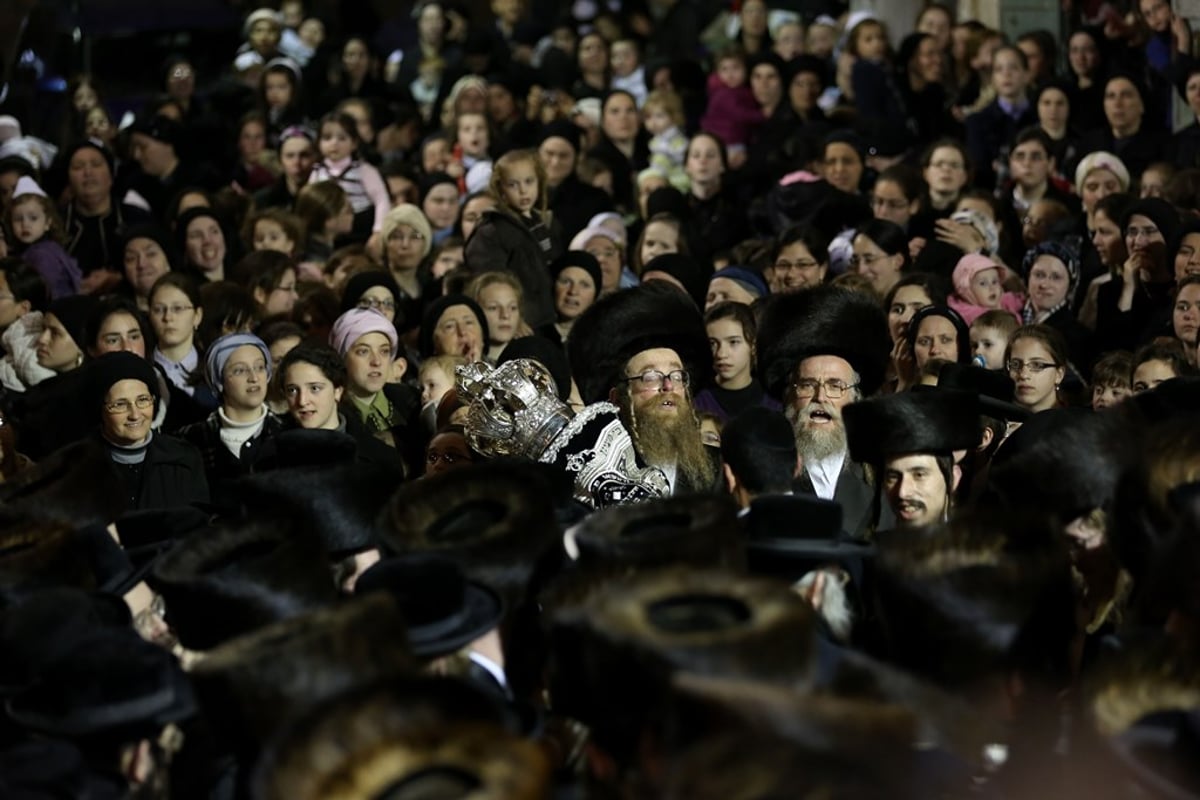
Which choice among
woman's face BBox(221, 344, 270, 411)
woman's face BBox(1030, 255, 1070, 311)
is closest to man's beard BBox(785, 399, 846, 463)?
woman's face BBox(221, 344, 270, 411)

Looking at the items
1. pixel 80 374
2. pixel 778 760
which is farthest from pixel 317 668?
pixel 80 374

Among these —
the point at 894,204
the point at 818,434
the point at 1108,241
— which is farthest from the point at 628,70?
the point at 818,434

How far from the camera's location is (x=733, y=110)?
45.7 feet

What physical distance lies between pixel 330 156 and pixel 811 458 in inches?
246

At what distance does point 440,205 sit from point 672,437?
17.7ft

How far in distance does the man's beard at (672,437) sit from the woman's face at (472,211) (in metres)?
4.50

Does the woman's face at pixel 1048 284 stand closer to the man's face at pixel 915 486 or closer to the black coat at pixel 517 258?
the black coat at pixel 517 258

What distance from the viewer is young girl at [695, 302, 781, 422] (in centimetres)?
829

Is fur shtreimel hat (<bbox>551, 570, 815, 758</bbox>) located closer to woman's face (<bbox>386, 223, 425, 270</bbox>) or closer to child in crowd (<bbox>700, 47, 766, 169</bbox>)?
woman's face (<bbox>386, 223, 425, 270</bbox>)

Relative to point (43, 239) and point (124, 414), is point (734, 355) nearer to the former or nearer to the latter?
point (124, 414)

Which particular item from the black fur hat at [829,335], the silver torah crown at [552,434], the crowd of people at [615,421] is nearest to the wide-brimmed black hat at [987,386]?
the crowd of people at [615,421]

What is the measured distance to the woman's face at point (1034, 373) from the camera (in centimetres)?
790

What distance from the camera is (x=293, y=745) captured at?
11.5ft

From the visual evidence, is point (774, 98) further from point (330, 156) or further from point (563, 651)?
point (563, 651)
